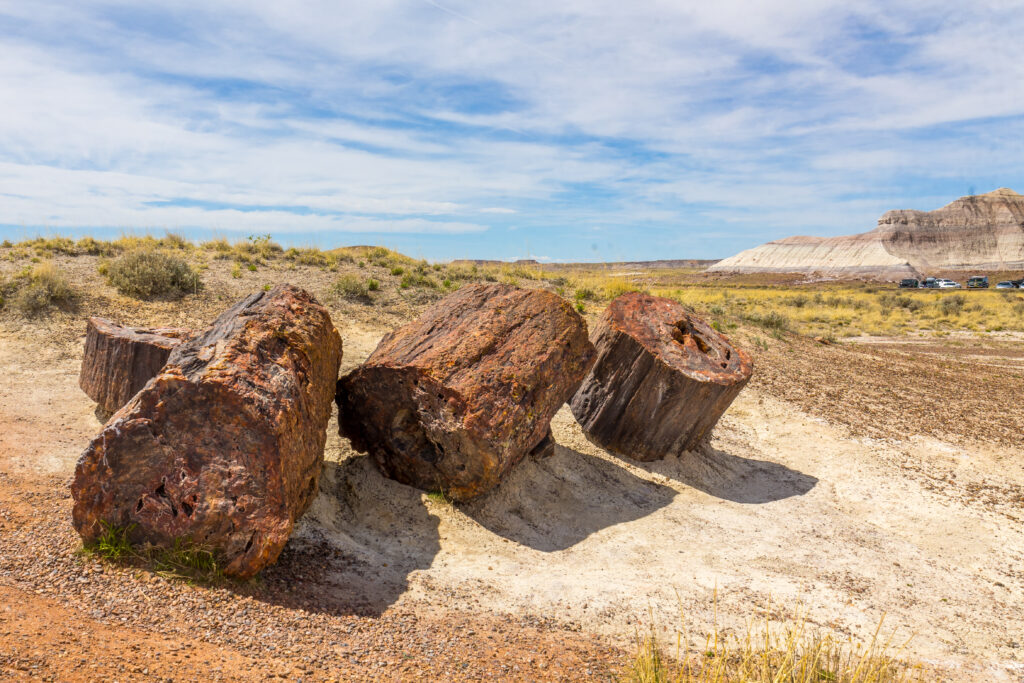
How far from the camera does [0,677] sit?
2.85m

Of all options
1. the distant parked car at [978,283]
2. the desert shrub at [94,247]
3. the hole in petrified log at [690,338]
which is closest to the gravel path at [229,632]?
the hole in petrified log at [690,338]

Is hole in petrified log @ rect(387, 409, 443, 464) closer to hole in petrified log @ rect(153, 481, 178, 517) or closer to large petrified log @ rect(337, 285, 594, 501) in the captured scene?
large petrified log @ rect(337, 285, 594, 501)

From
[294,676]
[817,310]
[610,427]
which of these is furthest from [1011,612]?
[817,310]

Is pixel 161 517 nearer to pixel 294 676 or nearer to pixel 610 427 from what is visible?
pixel 294 676

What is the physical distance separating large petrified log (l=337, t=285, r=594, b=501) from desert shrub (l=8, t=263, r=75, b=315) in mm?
7824

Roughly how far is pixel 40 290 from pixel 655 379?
10.3 metres

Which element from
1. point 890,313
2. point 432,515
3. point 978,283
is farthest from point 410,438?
point 978,283

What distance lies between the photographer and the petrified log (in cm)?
675

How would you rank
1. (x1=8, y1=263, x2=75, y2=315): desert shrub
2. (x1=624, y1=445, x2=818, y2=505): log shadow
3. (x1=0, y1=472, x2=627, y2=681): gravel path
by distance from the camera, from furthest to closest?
(x1=8, y1=263, x2=75, y2=315): desert shrub
(x1=624, y1=445, x2=818, y2=505): log shadow
(x1=0, y1=472, x2=627, y2=681): gravel path

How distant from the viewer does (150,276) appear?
12.3m

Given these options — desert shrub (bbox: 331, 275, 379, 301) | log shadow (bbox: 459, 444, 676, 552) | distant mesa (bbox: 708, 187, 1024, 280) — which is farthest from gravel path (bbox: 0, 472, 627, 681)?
distant mesa (bbox: 708, 187, 1024, 280)

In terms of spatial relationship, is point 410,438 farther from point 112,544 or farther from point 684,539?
point 684,539

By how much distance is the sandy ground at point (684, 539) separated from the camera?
4.54m

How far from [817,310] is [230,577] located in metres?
33.8
